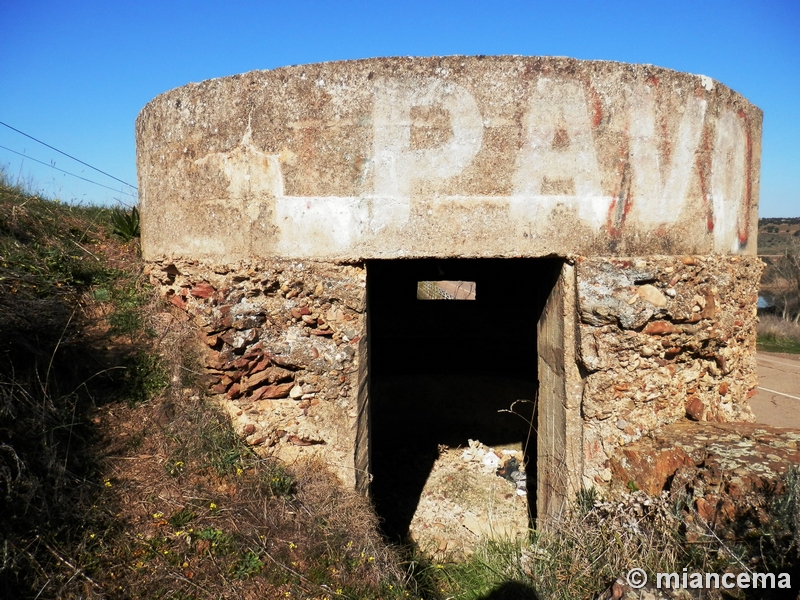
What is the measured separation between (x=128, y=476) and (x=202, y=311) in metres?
1.19

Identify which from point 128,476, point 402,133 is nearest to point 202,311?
point 128,476

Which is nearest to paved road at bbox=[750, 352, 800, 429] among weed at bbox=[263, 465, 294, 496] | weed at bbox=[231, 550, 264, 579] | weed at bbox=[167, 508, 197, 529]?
weed at bbox=[263, 465, 294, 496]

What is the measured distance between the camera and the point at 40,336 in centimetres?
336

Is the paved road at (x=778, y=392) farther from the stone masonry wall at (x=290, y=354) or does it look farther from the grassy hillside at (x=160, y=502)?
the stone masonry wall at (x=290, y=354)

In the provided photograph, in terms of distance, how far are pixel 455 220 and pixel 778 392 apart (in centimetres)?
718

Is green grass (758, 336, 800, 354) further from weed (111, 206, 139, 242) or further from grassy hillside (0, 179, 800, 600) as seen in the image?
weed (111, 206, 139, 242)

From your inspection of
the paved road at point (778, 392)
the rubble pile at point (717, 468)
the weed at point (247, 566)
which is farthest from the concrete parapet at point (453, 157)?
the paved road at point (778, 392)

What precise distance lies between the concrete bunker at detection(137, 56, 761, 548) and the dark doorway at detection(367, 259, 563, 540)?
10.6ft

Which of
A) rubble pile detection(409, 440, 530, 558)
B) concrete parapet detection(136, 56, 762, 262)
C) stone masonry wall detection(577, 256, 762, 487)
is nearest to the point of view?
concrete parapet detection(136, 56, 762, 262)

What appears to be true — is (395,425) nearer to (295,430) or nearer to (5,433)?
(295,430)

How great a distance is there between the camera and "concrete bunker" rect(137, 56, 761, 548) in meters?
3.53

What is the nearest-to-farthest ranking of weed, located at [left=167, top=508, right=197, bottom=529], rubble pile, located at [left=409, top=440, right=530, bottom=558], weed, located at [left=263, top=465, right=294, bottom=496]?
weed, located at [left=167, top=508, right=197, bottom=529] → weed, located at [left=263, top=465, right=294, bottom=496] → rubble pile, located at [left=409, top=440, right=530, bottom=558]

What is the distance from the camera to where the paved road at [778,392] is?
22.8 feet

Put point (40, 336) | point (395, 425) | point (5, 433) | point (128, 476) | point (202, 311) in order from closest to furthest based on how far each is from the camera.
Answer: point (5, 433) → point (128, 476) → point (40, 336) → point (202, 311) → point (395, 425)
